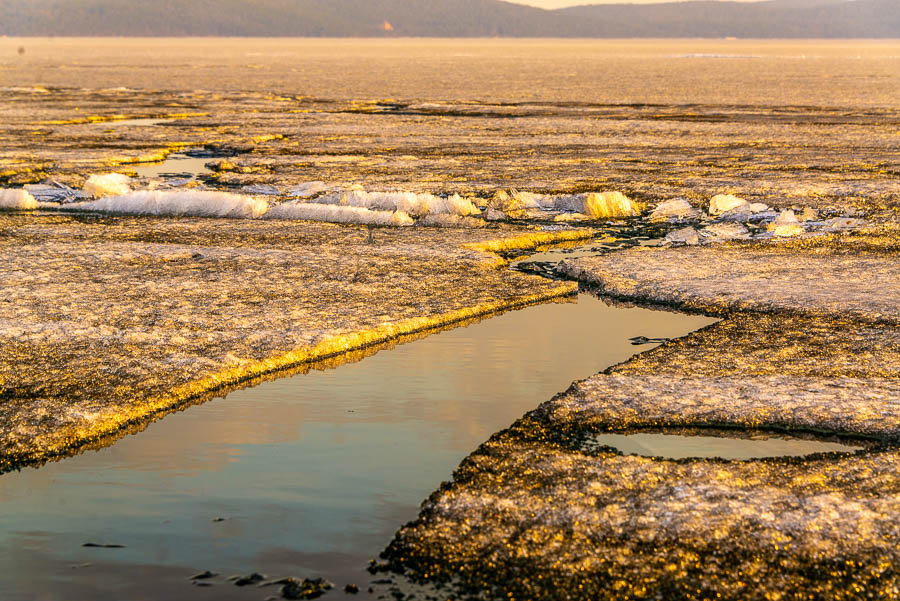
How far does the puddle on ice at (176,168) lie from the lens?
10.6 meters

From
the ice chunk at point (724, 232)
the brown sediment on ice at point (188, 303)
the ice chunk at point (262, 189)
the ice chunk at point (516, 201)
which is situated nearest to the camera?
the brown sediment on ice at point (188, 303)

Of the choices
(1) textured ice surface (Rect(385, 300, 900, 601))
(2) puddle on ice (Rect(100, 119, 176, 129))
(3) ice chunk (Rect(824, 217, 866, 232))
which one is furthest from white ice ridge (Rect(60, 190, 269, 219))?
(2) puddle on ice (Rect(100, 119, 176, 129))

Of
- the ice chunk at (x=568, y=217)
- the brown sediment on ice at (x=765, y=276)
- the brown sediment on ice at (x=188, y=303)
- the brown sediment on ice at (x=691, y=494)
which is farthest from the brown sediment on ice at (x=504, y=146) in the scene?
the brown sediment on ice at (x=691, y=494)

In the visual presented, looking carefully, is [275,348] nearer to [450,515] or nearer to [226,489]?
[226,489]

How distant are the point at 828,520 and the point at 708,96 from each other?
2442 centimetres

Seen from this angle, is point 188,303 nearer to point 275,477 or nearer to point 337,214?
point 275,477

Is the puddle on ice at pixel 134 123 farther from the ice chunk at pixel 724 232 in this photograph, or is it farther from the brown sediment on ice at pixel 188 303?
the ice chunk at pixel 724 232

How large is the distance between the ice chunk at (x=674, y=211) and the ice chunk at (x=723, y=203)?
0.12 m

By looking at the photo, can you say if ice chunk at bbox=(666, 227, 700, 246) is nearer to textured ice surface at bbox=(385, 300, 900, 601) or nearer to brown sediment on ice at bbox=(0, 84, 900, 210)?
brown sediment on ice at bbox=(0, 84, 900, 210)

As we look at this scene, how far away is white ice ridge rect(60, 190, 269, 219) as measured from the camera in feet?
25.9

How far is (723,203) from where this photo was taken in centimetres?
812

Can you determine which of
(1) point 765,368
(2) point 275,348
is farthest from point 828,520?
(2) point 275,348

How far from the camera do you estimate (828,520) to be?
2.71 m

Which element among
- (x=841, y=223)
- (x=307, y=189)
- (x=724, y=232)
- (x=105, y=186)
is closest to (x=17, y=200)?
(x=105, y=186)
